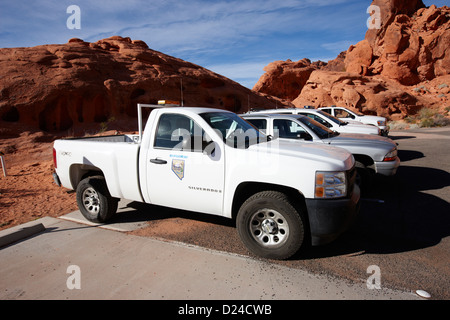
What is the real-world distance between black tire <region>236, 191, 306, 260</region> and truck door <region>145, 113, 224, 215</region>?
45cm

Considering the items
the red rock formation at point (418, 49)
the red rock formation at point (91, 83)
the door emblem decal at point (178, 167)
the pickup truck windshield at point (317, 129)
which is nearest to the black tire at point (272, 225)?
the door emblem decal at point (178, 167)

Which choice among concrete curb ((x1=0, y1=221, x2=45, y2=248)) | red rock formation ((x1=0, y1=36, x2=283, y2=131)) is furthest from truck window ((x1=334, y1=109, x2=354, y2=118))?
red rock formation ((x1=0, y1=36, x2=283, y2=131))

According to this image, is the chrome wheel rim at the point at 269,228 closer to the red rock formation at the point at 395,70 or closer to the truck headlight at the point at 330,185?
the truck headlight at the point at 330,185

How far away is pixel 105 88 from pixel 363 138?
22.0 m

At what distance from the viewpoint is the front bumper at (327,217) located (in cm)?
309

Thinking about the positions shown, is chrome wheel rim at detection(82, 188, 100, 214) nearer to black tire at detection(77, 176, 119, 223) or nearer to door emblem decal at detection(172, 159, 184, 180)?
black tire at detection(77, 176, 119, 223)

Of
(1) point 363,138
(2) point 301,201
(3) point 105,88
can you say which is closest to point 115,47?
(3) point 105,88

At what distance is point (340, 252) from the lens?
11.6 ft

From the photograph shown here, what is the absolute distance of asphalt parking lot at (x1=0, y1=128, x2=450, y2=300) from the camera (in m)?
2.81

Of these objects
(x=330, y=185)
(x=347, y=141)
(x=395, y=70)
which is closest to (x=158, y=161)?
(x=330, y=185)

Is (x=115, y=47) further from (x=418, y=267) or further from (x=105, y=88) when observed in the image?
(x=418, y=267)

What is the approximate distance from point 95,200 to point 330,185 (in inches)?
144
